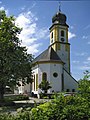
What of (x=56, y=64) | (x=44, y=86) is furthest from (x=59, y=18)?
(x=44, y=86)

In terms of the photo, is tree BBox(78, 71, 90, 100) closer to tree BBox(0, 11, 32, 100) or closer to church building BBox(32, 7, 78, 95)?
tree BBox(0, 11, 32, 100)

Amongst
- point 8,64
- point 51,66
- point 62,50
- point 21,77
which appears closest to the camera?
point 8,64

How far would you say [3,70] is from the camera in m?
26.1

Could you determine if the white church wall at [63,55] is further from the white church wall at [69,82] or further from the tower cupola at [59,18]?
the tower cupola at [59,18]

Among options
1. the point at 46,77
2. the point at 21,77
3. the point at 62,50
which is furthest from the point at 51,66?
the point at 21,77

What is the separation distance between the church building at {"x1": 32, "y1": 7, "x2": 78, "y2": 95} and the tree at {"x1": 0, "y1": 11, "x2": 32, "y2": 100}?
19683mm

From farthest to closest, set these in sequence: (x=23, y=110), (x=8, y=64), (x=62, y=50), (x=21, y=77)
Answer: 1. (x=62, y=50)
2. (x=21, y=77)
3. (x=8, y=64)
4. (x=23, y=110)

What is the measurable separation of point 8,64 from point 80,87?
16.0 meters

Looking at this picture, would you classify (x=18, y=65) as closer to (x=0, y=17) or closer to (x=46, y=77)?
(x=0, y=17)

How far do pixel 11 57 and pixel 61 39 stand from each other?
32.3 m

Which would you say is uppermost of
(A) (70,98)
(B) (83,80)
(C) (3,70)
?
(C) (3,70)

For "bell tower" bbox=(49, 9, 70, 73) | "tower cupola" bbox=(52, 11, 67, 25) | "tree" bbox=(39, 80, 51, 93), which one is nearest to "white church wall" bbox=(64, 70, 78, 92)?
"bell tower" bbox=(49, 9, 70, 73)

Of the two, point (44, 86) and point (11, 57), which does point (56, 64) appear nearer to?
point (44, 86)

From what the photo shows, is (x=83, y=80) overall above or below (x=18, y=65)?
below
